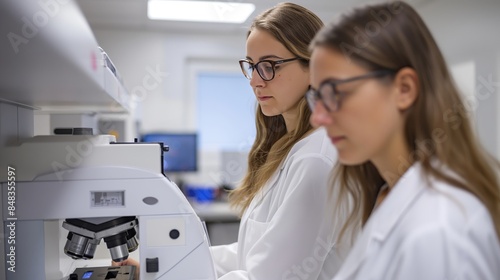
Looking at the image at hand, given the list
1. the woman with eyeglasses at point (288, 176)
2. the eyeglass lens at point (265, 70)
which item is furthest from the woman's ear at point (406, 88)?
the eyeglass lens at point (265, 70)

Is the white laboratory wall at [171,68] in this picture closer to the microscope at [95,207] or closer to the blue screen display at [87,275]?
the blue screen display at [87,275]

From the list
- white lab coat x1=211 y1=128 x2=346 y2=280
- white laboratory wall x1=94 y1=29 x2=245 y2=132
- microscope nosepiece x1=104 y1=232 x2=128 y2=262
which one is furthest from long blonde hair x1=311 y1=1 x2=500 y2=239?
white laboratory wall x1=94 y1=29 x2=245 y2=132

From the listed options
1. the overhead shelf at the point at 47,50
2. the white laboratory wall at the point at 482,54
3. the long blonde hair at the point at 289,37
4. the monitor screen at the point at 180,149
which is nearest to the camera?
the overhead shelf at the point at 47,50

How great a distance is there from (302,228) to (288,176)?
0.44 feet

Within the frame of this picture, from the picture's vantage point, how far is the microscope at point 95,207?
0.95m

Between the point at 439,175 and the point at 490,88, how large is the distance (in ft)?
9.03

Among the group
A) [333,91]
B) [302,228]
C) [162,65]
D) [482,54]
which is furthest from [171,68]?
[333,91]

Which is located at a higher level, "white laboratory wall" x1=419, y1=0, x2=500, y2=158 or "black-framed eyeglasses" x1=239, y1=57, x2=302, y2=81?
"white laboratory wall" x1=419, y1=0, x2=500, y2=158

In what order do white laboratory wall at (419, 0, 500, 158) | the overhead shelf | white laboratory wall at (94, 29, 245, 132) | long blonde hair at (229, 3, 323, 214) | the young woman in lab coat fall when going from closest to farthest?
1. the overhead shelf
2. the young woman in lab coat
3. long blonde hair at (229, 3, 323, 214)
4. white laboratory wall at (419, 0, 500, 158)
5. white laboratory wall at (94, 29, 245, 132)

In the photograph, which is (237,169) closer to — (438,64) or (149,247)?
(149,247)

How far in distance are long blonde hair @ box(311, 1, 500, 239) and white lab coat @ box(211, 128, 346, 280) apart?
0.33m

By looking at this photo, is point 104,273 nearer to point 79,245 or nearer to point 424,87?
point 79,245

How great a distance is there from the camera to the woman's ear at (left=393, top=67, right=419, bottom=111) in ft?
2.15

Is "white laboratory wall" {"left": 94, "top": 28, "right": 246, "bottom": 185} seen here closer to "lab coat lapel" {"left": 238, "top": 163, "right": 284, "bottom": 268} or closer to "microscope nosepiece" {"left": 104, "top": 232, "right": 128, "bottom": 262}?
"lab coat lapel" {"left": 238, "top": 163, "right": 284, "bottom": 268}
